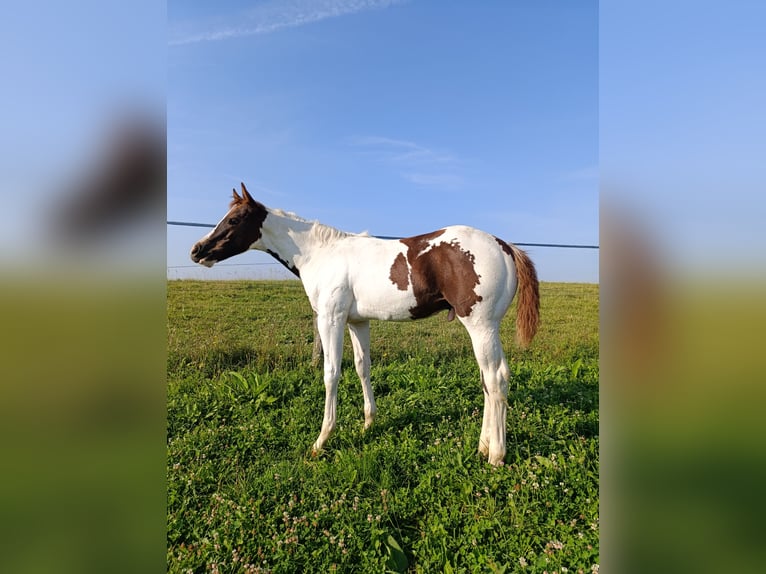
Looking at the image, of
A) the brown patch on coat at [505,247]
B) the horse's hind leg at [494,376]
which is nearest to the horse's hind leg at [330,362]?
the horse's hind leg at [494,376]

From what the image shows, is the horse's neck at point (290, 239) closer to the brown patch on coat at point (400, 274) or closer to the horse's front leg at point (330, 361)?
the horse's front leg at point (330, 361)

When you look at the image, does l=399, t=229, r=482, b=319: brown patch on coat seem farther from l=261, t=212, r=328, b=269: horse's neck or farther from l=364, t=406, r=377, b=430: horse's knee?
l=364, t=406, r=377, b=430: horse's knee

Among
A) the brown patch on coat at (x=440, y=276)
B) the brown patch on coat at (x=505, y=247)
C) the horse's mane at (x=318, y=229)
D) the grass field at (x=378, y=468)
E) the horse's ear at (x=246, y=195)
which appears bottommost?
the grass field at (x=378, y=468)

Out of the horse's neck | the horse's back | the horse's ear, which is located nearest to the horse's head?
the horse's ear

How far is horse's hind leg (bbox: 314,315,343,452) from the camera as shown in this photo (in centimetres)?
370

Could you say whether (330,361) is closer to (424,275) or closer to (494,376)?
(424,275)

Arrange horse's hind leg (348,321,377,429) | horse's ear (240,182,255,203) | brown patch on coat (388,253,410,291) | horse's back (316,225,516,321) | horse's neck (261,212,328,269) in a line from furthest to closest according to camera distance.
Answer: horse's hind leg (348,321,377,429), horse's neck (261,212,328,269), horse's ear (240,182,255,203), brown patch on coat (388,253,410,291), horse's back (316,225,516,321)

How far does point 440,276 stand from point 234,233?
6.38 feet

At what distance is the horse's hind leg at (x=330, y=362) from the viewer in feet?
12.1

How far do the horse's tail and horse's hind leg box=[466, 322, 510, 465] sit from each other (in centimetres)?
30

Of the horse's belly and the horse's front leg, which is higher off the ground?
the horse's belly

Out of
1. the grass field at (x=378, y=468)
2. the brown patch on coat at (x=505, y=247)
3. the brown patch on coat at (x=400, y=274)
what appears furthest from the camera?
the brown patch on coat at (x=400, y=274)
